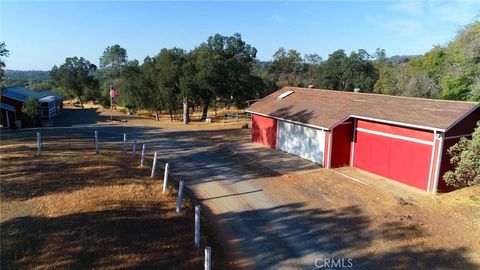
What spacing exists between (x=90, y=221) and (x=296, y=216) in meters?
6.32

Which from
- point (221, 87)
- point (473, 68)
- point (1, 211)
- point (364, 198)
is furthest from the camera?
point (221, 87)

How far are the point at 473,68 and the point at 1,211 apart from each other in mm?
24771

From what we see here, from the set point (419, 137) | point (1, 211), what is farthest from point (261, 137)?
point (1, 211)

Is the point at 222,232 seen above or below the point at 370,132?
below

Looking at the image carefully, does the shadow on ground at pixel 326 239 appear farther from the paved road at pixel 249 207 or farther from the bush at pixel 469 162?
the bush at pixel 469 162

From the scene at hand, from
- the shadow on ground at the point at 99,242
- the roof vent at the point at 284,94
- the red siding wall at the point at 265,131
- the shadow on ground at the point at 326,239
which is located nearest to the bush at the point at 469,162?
the shadow on ground at the point at 326,239

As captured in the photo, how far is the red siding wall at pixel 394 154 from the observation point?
15078 mm

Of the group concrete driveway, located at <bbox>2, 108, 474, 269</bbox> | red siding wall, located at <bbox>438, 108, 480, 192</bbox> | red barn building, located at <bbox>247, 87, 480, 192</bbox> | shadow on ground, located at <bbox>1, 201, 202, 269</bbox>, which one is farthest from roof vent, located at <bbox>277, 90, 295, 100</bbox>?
shadow on ground, located at <bbox>1, 201, 202, 269</bbox>

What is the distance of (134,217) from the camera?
9.72 m

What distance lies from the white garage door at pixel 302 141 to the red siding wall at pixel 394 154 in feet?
6.15

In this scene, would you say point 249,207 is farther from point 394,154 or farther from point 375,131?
point 375,131

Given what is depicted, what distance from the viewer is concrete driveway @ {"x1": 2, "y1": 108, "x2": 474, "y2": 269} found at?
9109 millimetres

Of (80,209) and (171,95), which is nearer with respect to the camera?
(80,209)

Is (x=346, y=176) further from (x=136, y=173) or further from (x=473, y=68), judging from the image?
(x=473, y=68)
